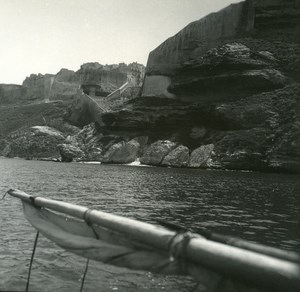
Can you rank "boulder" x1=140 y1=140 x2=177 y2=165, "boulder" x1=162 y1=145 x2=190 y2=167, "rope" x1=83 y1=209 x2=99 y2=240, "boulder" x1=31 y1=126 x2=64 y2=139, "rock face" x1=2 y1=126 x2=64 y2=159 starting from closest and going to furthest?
"rope" x1=83 y1=209 x2=99 y2=240
"boulder" x1=162 y1=145 x2=190 y2=167
"boulder" x1=140 y1=140 x2=177 y2=165
"rock face" x1=2 y1=126 x2=64 y2=159
"boulder" x1=31 y1=126 x2=64 y2=139

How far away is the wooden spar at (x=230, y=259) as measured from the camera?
2.61 metres

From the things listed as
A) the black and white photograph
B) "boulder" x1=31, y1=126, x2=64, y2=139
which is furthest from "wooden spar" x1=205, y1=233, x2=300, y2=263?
"boulder" x1=31, y1=126, x2=64, y2=139

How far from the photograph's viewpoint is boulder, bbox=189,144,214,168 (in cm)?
6994

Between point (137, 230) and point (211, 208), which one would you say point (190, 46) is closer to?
point (211, 208)

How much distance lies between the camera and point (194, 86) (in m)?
90.4

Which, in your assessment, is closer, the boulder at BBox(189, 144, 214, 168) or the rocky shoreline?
the rocky shoreline

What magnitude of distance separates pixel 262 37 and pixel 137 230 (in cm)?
9702

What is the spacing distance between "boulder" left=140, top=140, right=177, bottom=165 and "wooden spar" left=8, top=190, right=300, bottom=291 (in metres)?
72.9

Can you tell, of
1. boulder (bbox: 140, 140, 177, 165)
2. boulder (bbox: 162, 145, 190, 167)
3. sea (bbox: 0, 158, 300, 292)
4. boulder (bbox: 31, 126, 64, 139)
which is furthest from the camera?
boulder (bbox: 31, 126, 64, 139)

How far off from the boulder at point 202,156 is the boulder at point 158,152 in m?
5.87

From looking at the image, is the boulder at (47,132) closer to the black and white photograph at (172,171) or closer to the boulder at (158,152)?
the black and white photograph at (172,171)

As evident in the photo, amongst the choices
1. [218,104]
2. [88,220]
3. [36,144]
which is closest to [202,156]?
[218,104]

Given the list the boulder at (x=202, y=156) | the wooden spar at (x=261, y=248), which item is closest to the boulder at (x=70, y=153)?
the boulder at (x=202, y=156)

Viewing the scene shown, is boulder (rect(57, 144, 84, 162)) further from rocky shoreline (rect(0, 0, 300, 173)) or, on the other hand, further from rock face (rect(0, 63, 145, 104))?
rock face (rect(0, 63, 145, 104))
